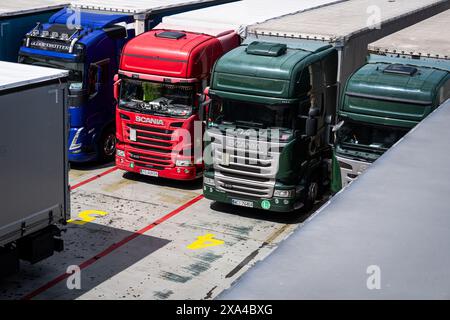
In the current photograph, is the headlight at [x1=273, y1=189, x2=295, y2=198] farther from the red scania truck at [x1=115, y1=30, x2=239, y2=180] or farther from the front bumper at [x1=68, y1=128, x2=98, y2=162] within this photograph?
the front bumper at [x1=68, y1=128, x2=98, y2=162]

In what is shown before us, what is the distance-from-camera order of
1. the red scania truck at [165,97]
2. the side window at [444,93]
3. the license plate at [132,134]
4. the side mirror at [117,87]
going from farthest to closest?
the license plate at [132,134], the side mirror at [117,87], the red scania truck at [165,97], the side window at [444,93]

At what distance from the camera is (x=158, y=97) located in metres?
21.4

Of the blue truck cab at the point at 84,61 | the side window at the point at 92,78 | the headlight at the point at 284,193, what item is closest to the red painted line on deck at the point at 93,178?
the blue truck cab at the point at 84,61

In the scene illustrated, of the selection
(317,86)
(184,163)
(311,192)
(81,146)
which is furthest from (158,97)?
(311,192)

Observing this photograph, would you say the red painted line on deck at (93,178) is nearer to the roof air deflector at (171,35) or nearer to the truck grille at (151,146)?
the truck grille at (151,146)

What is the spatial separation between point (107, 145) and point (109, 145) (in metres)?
0.15

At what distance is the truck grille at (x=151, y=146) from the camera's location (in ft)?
70.0

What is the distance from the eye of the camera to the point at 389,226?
10031 mm

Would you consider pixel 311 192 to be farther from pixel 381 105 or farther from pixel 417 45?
pixel 417 45

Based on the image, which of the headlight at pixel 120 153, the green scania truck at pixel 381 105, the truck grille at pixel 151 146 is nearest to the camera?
the green scania truck at pixel 381 105

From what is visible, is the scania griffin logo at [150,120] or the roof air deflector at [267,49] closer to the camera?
the roof air deflector at [267,49]
